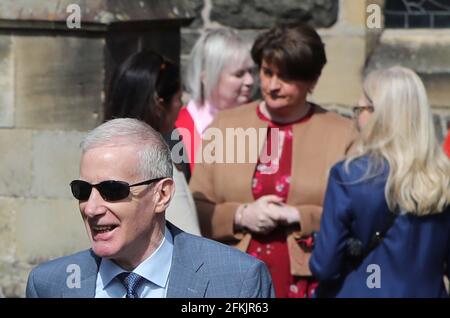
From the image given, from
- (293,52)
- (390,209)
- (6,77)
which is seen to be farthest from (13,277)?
(390,209)

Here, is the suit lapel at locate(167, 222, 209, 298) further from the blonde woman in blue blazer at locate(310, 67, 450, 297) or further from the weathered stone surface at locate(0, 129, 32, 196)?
the weathered stone surface at locate(0, 129, 32, 196)

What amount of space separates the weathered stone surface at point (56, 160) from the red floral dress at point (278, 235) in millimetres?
1046

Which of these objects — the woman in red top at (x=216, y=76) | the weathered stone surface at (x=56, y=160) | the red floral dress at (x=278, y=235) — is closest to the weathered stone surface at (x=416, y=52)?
the woman in red top at (x=216, y=76)

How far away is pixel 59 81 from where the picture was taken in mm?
6184

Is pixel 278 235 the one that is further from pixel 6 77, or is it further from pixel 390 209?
pixel 6 77

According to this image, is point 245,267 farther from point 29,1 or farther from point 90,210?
point 29,1

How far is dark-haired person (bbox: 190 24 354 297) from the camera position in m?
5.57

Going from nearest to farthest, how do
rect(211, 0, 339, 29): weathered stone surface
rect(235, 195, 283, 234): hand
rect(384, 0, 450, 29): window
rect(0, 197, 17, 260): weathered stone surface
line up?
rect(235, 195, 283, 234): hand, rect(0, 197, 17, 260): weathered stone surface, rect(211, 0, 339, 29): weathered stone surface, rect(384, 0, 450, 29): window

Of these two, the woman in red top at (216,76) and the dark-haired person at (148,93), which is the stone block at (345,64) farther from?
the dark-haired person at (148,93)

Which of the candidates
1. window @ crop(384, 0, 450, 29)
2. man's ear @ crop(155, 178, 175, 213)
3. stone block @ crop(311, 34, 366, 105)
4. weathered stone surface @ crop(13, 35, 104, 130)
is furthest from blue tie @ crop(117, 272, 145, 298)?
window @ crop(384, 0, 450, 29)

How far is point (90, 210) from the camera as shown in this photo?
3.64 metres

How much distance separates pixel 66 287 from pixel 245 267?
1.73 feet

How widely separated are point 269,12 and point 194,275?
420 centimetres
